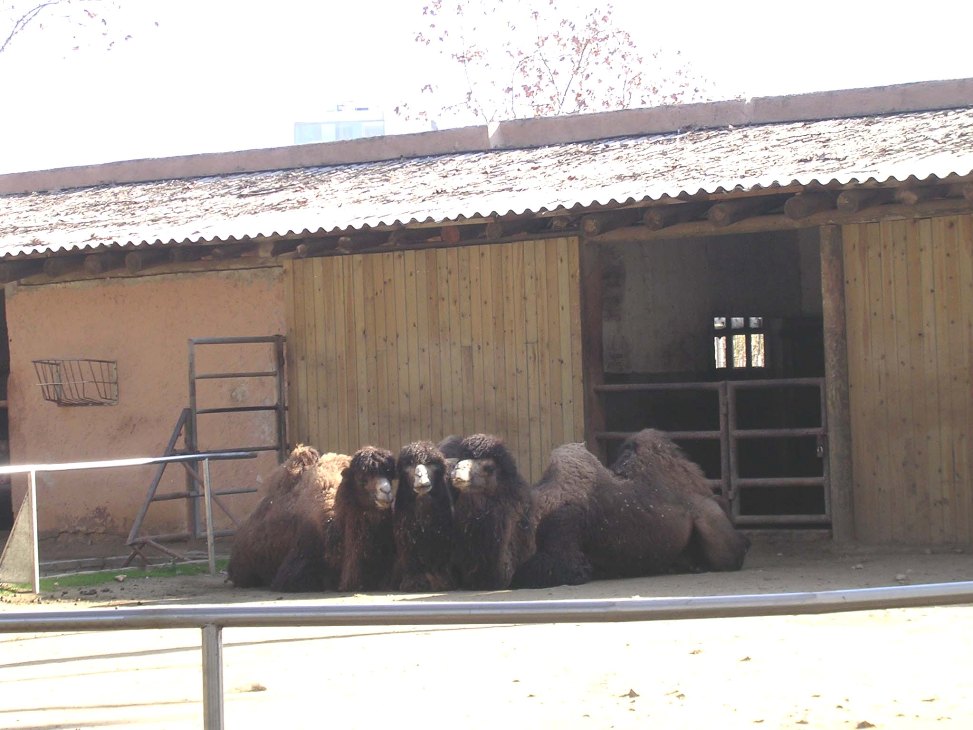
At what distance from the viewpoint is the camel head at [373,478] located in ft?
28.9

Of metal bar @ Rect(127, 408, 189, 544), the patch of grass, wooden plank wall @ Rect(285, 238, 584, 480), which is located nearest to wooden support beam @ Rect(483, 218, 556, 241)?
wooden plank wall @ Rect(285, 238, 584, 480)

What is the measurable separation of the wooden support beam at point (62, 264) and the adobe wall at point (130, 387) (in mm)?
238

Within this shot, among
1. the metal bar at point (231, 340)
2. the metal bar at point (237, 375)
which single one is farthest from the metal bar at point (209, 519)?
the metal bar at point (231, 340)

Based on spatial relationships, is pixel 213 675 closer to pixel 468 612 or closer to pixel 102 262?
pixel 468 612

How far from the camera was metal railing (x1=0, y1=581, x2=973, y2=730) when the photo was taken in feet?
9.75

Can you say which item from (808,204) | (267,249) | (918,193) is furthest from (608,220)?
(267,249)

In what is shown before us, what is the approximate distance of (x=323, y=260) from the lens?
1177 centimetres

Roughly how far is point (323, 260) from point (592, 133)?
11.7 ft

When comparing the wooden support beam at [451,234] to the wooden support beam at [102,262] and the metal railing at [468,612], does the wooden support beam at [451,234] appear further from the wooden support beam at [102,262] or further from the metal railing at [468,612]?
the metal railing at [468,612]

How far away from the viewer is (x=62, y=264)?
1239cm

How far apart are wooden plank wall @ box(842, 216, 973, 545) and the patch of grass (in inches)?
198

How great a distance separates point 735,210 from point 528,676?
207 inches

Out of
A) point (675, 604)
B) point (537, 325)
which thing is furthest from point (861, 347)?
point (675, 604)

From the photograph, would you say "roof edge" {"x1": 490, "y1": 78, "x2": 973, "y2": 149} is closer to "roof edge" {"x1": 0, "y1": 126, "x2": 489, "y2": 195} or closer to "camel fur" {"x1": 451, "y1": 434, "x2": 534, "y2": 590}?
"roof edge" {"x1": 0, "y1": 126, "x2": 489, "y2": 195}
